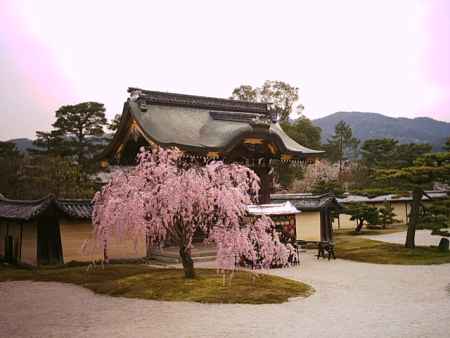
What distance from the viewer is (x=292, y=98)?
144 feet

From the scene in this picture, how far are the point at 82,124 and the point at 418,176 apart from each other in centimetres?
3049

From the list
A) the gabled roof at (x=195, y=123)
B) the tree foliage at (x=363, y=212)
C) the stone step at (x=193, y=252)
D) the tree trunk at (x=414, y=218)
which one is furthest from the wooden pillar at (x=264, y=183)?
the tree foliage at (x=363, y=212)

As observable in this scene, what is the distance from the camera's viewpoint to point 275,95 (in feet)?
143

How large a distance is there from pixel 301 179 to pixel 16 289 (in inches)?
1550

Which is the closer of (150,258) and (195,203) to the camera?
(195,203)

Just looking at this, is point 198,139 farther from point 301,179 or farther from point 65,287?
point 301,179

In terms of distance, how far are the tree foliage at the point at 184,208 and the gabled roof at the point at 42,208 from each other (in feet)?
15.8

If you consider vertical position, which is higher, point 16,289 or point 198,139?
point 198,139

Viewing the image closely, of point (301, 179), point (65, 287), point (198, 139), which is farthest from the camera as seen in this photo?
point (301, 179)

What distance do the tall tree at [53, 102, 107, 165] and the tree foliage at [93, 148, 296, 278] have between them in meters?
28.4

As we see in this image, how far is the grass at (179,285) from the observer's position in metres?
11.5

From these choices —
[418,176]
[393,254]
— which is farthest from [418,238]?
[393,254]

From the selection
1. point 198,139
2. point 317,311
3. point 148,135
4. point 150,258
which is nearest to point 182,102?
point 198,139

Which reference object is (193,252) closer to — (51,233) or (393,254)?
(51,233)
